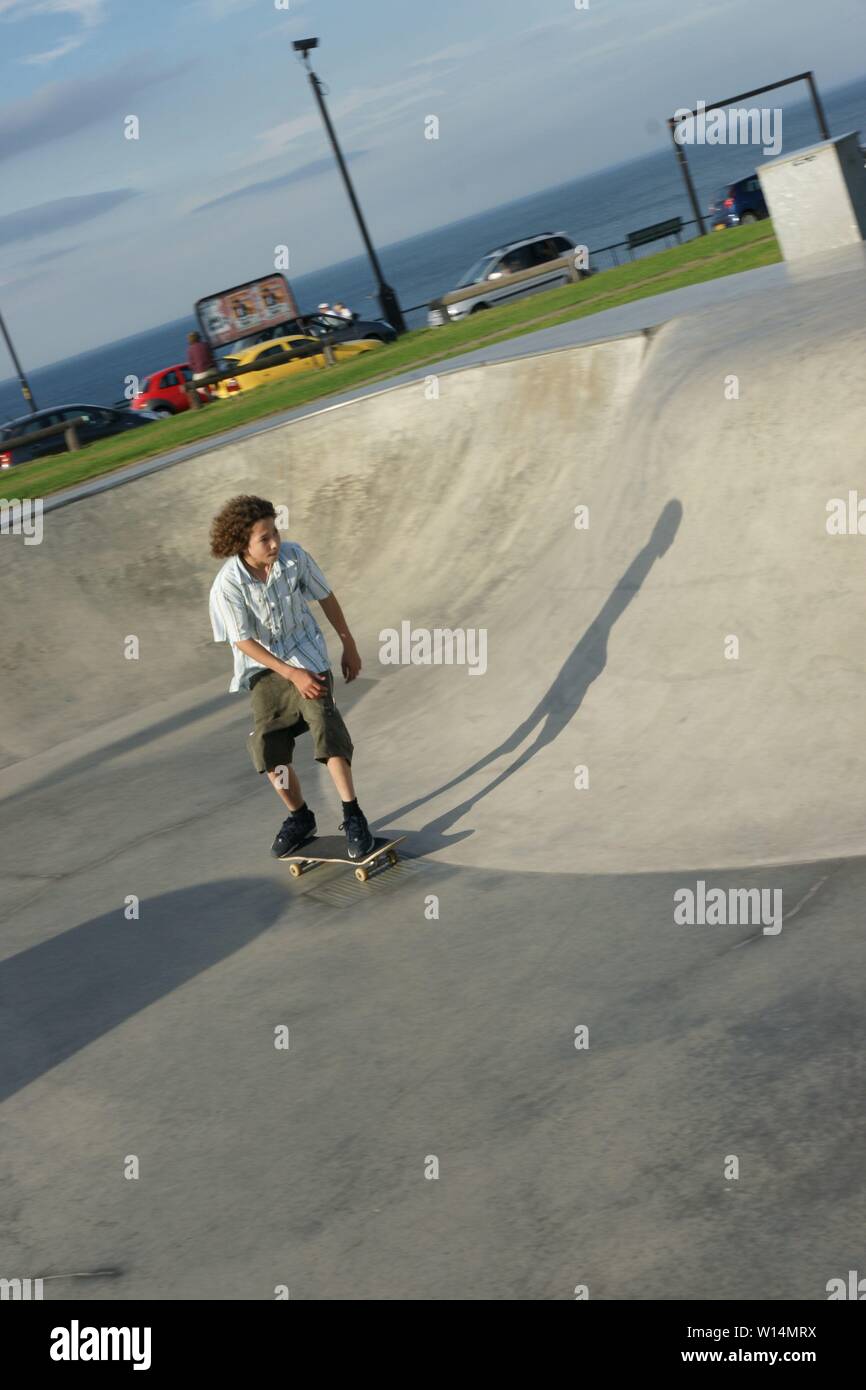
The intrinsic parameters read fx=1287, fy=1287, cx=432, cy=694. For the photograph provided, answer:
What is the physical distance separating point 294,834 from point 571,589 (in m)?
2.77

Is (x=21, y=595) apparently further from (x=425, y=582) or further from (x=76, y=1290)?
(x=76, y=1290)

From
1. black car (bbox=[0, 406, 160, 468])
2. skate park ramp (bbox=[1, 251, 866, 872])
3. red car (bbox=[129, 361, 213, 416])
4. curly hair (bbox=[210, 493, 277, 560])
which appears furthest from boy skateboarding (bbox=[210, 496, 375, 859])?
red car (bbox=[129, 361, 213, 416])

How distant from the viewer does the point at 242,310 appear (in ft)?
92.4

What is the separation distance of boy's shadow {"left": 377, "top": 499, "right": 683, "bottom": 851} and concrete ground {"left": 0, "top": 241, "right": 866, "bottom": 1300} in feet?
0.10

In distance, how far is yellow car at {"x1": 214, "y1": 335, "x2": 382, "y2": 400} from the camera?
Answer: 82.2 feet

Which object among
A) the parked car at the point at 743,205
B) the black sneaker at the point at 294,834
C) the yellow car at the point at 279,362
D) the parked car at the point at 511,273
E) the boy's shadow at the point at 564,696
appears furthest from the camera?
the parked car at the point at 743,205

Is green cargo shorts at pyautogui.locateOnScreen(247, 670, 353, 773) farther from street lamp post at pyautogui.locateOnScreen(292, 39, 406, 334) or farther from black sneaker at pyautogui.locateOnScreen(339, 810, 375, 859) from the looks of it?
street lamp post at pyautogui.locateOnScreen(292, 39, 406, 334)

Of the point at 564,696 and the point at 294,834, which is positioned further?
the point at 564,696

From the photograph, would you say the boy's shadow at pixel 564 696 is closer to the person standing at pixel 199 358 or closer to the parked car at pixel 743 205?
the person standing at pixel 199 358

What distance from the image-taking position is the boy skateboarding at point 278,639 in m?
5.80

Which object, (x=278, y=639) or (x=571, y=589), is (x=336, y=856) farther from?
(x=571, y=589)

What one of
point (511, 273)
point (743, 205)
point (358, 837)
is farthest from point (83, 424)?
point (743, 205)

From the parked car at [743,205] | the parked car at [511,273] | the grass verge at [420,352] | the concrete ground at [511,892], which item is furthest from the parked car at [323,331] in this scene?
the concrete ground at [511,892]

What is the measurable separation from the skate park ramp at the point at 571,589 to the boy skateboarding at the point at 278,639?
79 centimetres
